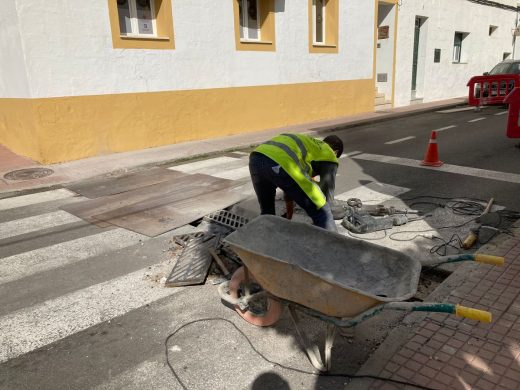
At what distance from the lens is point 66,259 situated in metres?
4.88

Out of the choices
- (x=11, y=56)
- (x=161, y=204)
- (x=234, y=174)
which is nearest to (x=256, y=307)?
(x=161, y=204)

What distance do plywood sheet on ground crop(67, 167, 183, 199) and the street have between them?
65 centimetres

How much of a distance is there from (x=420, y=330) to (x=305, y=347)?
0.94 meters

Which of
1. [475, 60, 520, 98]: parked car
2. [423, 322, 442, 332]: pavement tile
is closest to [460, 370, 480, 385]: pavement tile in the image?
[423, 322, 442, 332]: pavement tile

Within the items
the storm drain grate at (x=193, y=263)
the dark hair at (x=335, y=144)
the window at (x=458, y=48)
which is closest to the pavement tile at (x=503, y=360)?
the dark hair at (x=335, y=144)

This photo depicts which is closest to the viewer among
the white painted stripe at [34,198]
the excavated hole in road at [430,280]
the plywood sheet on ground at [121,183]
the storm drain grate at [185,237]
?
the excavated hole in road at [430,280]

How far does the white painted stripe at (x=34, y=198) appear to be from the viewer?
7.16 metres

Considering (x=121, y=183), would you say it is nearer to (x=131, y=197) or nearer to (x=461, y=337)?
(x=131, y=197)

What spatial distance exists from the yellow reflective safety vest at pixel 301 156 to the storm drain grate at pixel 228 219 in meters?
1.47

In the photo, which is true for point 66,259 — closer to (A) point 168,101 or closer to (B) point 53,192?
(B) point 53,192

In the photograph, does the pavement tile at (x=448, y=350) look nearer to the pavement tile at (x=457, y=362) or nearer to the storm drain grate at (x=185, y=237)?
the pavement tile at (x=457, y=362)

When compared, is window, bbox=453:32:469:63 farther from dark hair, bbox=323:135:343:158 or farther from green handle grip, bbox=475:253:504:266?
green handle grip, bbox=475:253:504:266

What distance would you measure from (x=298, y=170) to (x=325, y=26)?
1367cm

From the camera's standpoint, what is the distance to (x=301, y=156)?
3863 millimetres
